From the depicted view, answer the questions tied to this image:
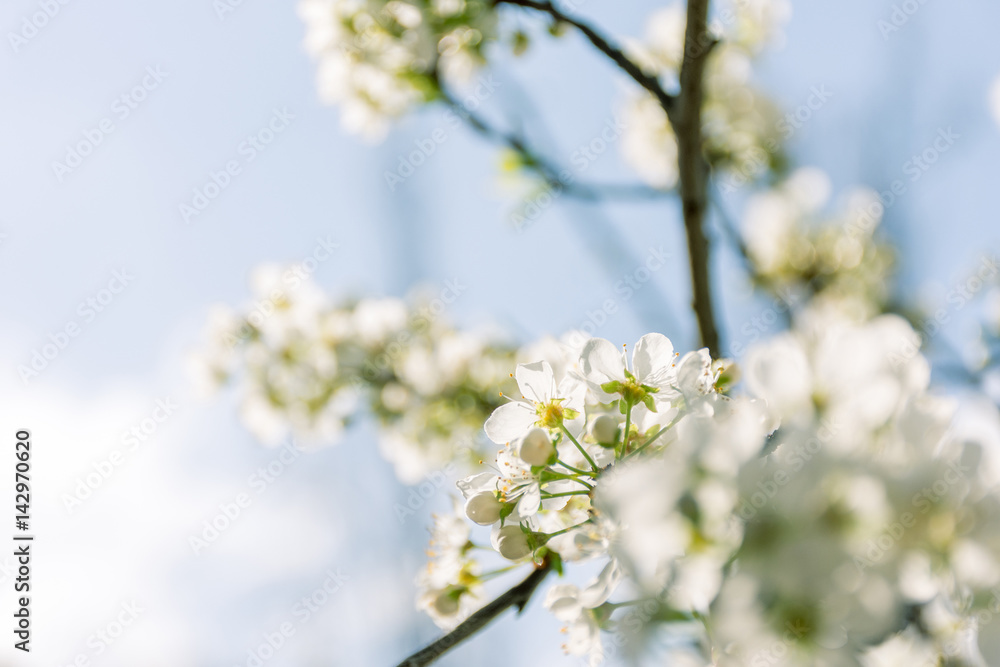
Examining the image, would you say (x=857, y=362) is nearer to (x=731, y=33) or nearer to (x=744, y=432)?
(x=744, y=432)

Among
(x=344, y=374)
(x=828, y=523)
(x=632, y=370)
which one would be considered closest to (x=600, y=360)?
(x=632, y=370)

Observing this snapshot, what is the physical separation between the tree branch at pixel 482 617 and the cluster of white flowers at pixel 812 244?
2513 millimetres

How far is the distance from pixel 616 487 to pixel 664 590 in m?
0.12

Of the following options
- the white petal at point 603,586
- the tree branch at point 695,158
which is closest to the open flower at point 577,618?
the white petal at point 603,586

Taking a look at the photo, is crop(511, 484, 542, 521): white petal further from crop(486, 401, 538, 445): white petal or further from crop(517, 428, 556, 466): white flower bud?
crop(486, 401, 538, 445): white petal

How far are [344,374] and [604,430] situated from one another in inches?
81.7

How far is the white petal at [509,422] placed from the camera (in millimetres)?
965

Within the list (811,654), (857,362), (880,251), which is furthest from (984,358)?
(811,654)

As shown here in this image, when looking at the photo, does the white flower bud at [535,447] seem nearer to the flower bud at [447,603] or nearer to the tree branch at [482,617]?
the tree branch at [482,617]

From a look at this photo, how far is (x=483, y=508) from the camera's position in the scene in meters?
0.88

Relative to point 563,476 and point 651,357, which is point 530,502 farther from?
point 651,357

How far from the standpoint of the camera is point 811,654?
1.77 ft

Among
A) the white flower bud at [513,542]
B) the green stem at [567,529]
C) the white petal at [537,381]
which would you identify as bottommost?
the green stem at [567,529]

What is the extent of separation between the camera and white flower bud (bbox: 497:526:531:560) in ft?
2.81
